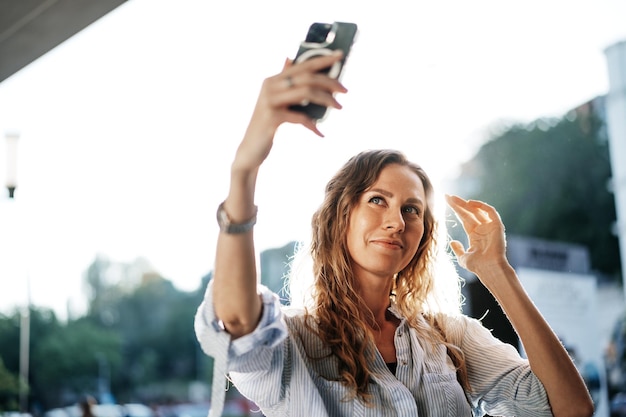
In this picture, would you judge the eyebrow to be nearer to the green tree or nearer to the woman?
the woman

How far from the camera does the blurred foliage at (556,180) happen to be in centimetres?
466

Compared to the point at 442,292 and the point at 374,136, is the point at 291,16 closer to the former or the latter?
the point at 374,136

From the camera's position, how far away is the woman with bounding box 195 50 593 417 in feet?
3.34

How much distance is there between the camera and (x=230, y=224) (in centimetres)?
95

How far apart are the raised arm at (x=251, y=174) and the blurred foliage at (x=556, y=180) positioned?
3.29 metres

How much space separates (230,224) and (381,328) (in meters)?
0.56

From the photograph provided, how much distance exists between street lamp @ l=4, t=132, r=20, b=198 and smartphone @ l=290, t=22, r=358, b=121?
4.16 metres

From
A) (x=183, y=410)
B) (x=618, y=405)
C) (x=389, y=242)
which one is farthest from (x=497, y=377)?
(x=183, y=410)

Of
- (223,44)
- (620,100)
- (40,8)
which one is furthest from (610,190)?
(40,8)

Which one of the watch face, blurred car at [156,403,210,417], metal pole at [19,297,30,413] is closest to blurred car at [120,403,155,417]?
blurred car at [156,403,210,417]

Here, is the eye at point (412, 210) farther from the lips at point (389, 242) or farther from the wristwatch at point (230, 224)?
the wristwatch at point (230, 224)

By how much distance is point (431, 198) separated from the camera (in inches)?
59.4

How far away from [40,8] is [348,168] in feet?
7.67

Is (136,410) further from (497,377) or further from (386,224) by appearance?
(386,224)
